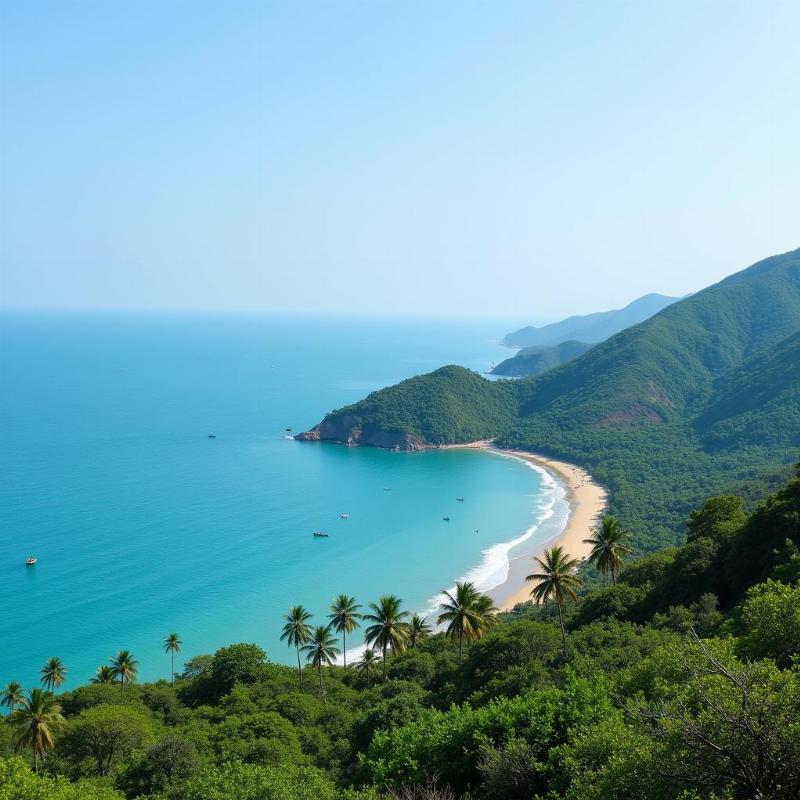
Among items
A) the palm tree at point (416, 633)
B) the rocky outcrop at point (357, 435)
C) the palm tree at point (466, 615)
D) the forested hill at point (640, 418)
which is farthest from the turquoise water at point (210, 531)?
the palm tree at point (466, 615)

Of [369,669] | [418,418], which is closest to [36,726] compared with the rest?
[369,669]

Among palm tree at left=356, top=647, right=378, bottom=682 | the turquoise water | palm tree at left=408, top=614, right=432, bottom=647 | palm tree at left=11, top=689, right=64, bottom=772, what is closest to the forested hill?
the turquoise water

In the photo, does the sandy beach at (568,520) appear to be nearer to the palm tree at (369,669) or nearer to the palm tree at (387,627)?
the palm tree at (369,669)

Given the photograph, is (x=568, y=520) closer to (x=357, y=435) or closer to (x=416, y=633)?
(x=416, y=633)

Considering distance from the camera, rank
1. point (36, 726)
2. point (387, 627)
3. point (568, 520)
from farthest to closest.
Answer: point (568, 520) < point (387, 627) < point (36, 726)

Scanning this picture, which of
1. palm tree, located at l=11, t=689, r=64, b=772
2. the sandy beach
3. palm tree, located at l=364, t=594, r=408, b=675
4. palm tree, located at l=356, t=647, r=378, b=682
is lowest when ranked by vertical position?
the sandy beach

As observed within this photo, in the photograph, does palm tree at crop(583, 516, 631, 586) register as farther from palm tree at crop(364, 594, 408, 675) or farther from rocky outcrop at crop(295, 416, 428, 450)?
rocky outcrop at crop(295, 416, 428, 450)

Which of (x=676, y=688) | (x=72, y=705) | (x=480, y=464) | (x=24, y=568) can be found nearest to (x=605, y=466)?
(x=480, y=464)
